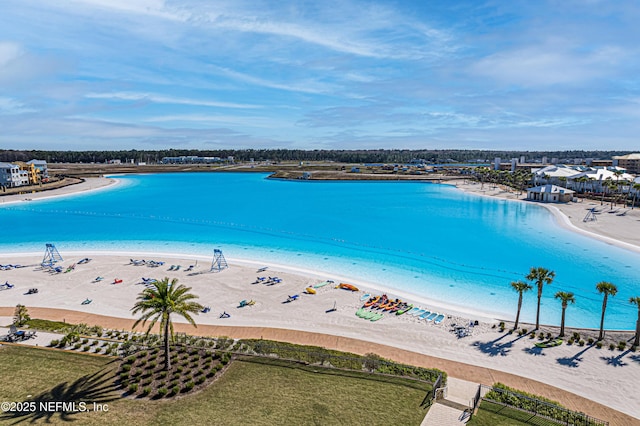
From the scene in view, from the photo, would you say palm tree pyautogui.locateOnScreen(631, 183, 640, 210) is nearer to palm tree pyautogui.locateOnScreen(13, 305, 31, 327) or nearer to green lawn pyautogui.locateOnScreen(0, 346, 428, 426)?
green lawn pyautogui.locateOnScreen(0, 346, 428, 426)

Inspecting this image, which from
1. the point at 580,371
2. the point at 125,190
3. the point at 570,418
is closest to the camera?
the point at 570,418

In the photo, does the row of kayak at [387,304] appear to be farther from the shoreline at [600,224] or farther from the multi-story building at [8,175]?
the multi-story building at [8,175]

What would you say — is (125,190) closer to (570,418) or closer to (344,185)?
(344,185)

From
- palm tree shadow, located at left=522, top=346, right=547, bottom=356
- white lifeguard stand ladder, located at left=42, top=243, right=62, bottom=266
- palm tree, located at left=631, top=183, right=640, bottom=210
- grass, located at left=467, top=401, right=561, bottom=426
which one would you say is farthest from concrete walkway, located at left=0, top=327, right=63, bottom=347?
palm tree, located at left=631, top=183, right=640, bottom=210

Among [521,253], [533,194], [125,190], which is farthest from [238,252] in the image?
[125,190]

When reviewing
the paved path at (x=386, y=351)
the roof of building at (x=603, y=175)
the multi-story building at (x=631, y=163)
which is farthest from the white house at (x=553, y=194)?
the paved path at (x=386, y=351)
